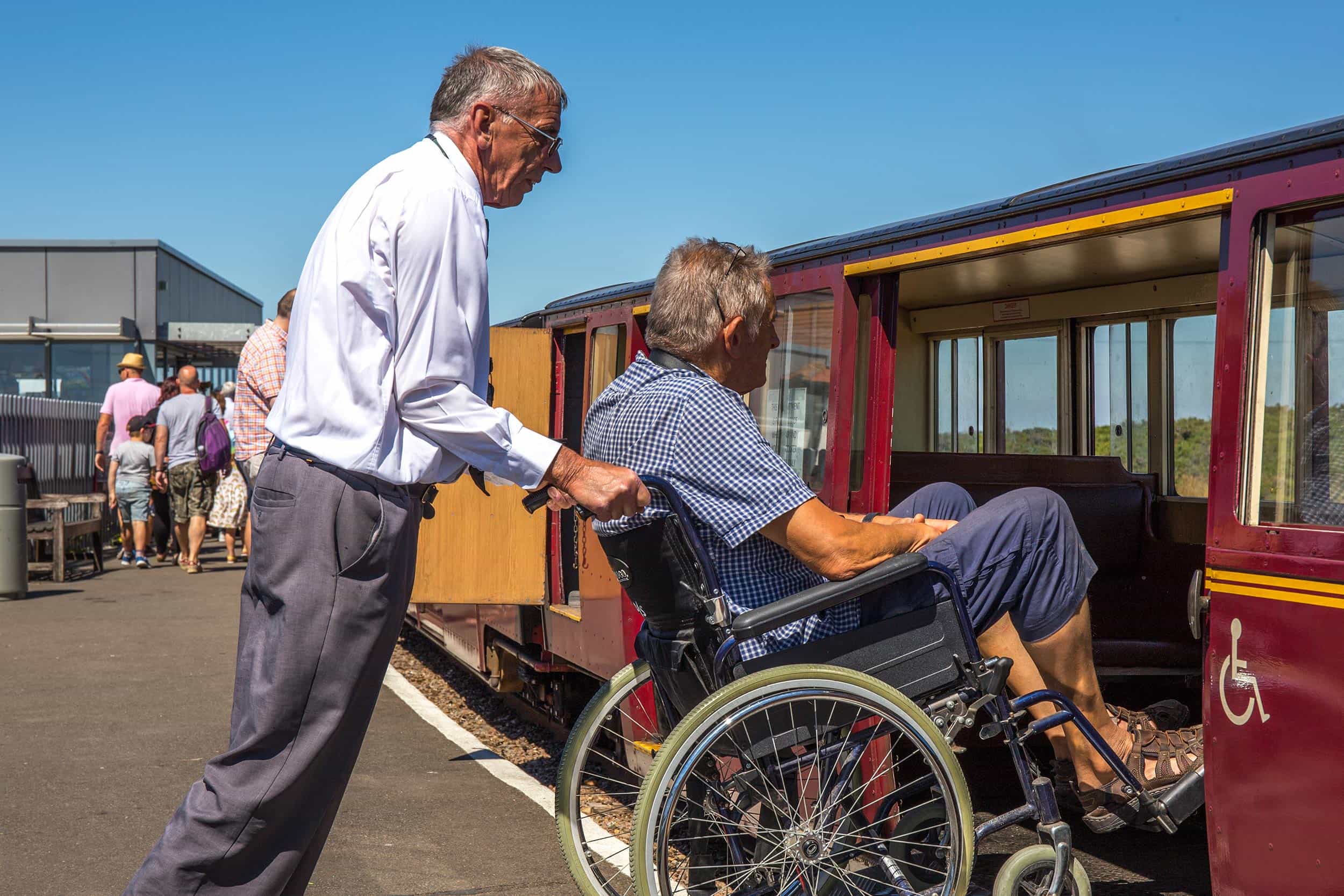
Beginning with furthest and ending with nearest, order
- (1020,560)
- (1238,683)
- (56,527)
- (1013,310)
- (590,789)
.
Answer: (56,527) < (1013,310) < (590,789) < (1020,560) < (1238,683)

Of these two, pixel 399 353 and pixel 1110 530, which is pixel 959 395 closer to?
pixel 1110 530

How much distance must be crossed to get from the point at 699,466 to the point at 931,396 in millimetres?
5914

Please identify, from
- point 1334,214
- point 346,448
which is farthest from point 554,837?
point 1334,214

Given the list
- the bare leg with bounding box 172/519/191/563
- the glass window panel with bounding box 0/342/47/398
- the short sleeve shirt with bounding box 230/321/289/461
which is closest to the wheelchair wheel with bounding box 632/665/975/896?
the short sleeve shirt with bounding box 230/321/289/461

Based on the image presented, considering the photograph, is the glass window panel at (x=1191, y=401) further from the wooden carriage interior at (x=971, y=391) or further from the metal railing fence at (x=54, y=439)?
the metal railing fence at (x=54, y=439)

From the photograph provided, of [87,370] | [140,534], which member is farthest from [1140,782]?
[87,370]

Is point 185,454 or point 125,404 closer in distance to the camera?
point 185,454

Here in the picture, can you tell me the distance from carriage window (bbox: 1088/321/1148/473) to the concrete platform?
3.92m

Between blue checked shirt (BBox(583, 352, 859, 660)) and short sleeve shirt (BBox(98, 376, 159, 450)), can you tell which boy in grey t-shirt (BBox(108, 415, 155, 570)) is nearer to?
short sleeve shirt (BBox(98, 376, 159, 450))

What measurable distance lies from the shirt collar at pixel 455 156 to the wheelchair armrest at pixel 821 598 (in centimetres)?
110

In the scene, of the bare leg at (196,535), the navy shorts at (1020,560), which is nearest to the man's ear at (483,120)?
the navy shorts at (1020,560)

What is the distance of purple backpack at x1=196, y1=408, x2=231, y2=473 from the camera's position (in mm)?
13695

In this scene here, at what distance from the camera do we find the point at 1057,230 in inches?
158

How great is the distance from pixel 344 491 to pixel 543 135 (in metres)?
0.91
